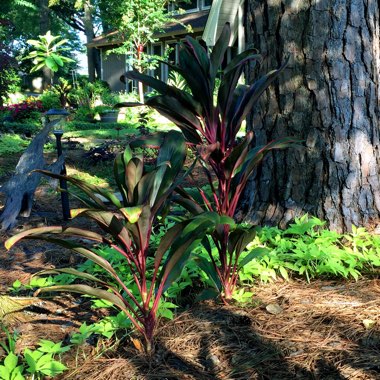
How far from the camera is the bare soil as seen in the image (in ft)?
6.05

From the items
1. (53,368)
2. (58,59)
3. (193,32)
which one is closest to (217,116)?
(53,368)

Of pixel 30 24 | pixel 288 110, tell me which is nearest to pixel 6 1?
pixel 30 24

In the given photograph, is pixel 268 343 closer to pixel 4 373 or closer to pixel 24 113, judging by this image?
pixel 4 373

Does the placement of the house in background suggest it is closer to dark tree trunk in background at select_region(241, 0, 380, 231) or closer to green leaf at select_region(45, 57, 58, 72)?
green leaf at select_region(45, 57, 58, 72)

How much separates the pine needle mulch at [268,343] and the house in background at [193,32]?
21.0 feet

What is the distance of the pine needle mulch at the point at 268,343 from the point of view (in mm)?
A: 1832

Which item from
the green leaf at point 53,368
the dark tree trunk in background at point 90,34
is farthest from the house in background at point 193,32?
the green leaf at point 53,368

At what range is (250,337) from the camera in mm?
2062

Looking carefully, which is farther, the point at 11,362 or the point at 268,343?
the point at 268,343

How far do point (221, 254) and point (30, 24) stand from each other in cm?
3966

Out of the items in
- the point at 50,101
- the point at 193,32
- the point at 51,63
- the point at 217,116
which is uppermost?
the point at 193,32

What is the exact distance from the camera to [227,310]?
2.29 metres

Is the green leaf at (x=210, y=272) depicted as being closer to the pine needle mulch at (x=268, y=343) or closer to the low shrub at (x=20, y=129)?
the pine needle mulch at (x=268, y=343)

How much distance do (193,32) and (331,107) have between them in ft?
58.9
